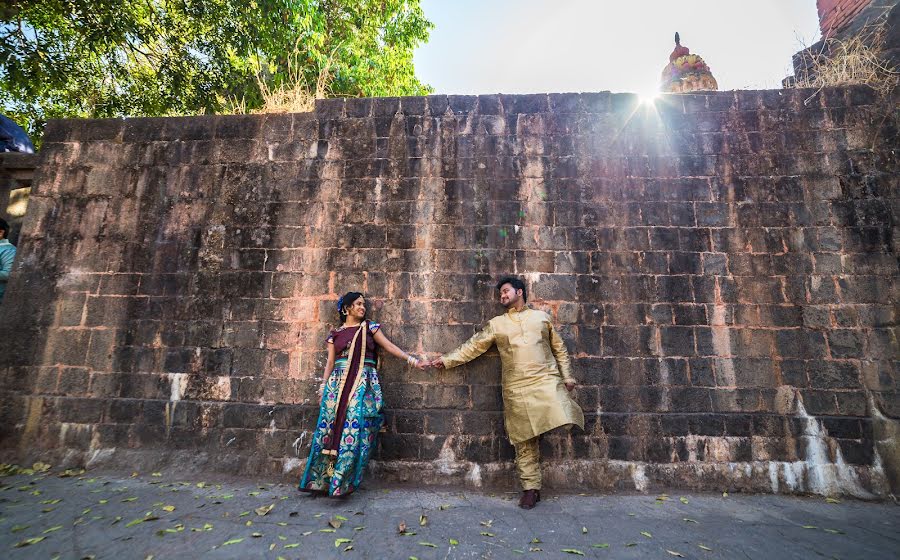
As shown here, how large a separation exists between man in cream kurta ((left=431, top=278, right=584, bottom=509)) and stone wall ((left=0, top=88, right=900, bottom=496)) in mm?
336

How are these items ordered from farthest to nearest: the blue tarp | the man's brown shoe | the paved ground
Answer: the blue tarp
the man's brown shoe
the paved ground

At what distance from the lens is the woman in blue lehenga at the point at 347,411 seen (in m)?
3.70

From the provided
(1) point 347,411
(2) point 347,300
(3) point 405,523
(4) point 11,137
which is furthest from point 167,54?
(3) point 405,523

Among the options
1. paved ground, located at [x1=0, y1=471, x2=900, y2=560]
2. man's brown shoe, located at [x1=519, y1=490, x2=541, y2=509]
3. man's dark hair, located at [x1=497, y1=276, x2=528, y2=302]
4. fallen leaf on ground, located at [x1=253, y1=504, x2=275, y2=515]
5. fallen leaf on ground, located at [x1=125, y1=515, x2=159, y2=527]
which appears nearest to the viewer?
paved ground, located at [x1=0, y1=471, x2=900, y2=560]

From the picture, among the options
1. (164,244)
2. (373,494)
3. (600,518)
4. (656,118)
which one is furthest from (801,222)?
(164,244)

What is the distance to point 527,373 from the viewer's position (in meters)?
3.81

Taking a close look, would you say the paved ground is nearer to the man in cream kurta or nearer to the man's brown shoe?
the man's brown shoe

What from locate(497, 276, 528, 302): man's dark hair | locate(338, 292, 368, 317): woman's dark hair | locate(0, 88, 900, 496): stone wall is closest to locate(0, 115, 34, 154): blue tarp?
locate(0, 88, 900, 496): stone wall

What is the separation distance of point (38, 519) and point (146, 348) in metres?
1.74

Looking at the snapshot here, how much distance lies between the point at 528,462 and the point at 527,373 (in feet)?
2.57

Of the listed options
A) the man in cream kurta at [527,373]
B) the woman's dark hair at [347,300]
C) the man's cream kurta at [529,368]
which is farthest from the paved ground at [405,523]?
the woman's dark hair at [347,300]

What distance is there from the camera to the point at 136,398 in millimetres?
4512

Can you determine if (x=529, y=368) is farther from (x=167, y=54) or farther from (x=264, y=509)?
(x=167, y=54)

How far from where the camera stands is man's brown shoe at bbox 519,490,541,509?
12.0 ft
